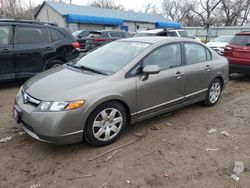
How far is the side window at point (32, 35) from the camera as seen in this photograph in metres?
6.30

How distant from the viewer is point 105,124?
131 inches

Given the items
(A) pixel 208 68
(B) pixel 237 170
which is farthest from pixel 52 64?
(B) pixel 237 170

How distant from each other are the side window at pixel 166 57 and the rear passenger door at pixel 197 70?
0.23 meters

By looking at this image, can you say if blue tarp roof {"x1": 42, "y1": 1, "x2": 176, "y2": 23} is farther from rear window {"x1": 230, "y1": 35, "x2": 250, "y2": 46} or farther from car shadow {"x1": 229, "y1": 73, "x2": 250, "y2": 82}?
rear window {"x1": 230, "y1": 35, "x2": 250, "y2": 46}

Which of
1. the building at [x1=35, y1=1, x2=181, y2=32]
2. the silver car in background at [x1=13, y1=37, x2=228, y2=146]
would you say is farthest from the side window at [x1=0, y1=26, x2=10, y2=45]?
the building at [x1=35, y1=1, x2=181, y2=32]

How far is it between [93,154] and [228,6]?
57452 millimetres

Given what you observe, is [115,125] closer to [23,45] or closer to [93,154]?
[93,154]

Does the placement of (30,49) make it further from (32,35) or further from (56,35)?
(56,35)

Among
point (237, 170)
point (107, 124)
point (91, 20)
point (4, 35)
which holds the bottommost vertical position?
point (237, 170)

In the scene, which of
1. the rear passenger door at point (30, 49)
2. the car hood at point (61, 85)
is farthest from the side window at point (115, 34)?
the car hood at point (61, 85)

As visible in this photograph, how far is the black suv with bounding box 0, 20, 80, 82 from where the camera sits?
6.07m

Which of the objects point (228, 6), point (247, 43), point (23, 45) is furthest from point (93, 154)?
point (228, 6)

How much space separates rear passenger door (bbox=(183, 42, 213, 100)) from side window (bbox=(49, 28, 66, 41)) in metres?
4.02

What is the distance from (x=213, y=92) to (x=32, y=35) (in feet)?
15.8
